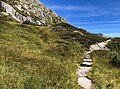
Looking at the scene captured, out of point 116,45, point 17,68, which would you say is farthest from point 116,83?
point 116,45

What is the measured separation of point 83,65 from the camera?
2527cm

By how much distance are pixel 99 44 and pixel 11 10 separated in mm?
46065

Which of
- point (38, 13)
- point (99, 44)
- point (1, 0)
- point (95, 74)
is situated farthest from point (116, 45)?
point (38, 13)

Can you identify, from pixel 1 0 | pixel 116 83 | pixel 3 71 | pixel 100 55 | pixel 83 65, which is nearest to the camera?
pixel 3 71

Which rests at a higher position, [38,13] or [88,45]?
[38,13]

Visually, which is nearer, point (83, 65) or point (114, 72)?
point (114, 72)

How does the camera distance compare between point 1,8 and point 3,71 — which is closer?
point 3,71

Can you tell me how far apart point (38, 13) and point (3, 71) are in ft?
330

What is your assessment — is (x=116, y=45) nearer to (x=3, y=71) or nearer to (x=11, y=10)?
(x=3, y=71)

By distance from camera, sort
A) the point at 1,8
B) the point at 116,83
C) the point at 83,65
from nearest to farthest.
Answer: the point at 116,83 → the point at 83,65 → the point at 1,8

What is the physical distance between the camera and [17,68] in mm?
16484

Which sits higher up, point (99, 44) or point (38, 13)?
point (38, 13)

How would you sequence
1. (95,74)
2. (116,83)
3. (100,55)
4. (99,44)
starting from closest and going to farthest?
(116,83)
(95,74)
(100,55)
(99,44)

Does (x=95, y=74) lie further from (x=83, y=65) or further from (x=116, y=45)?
(x=116, y=45)
